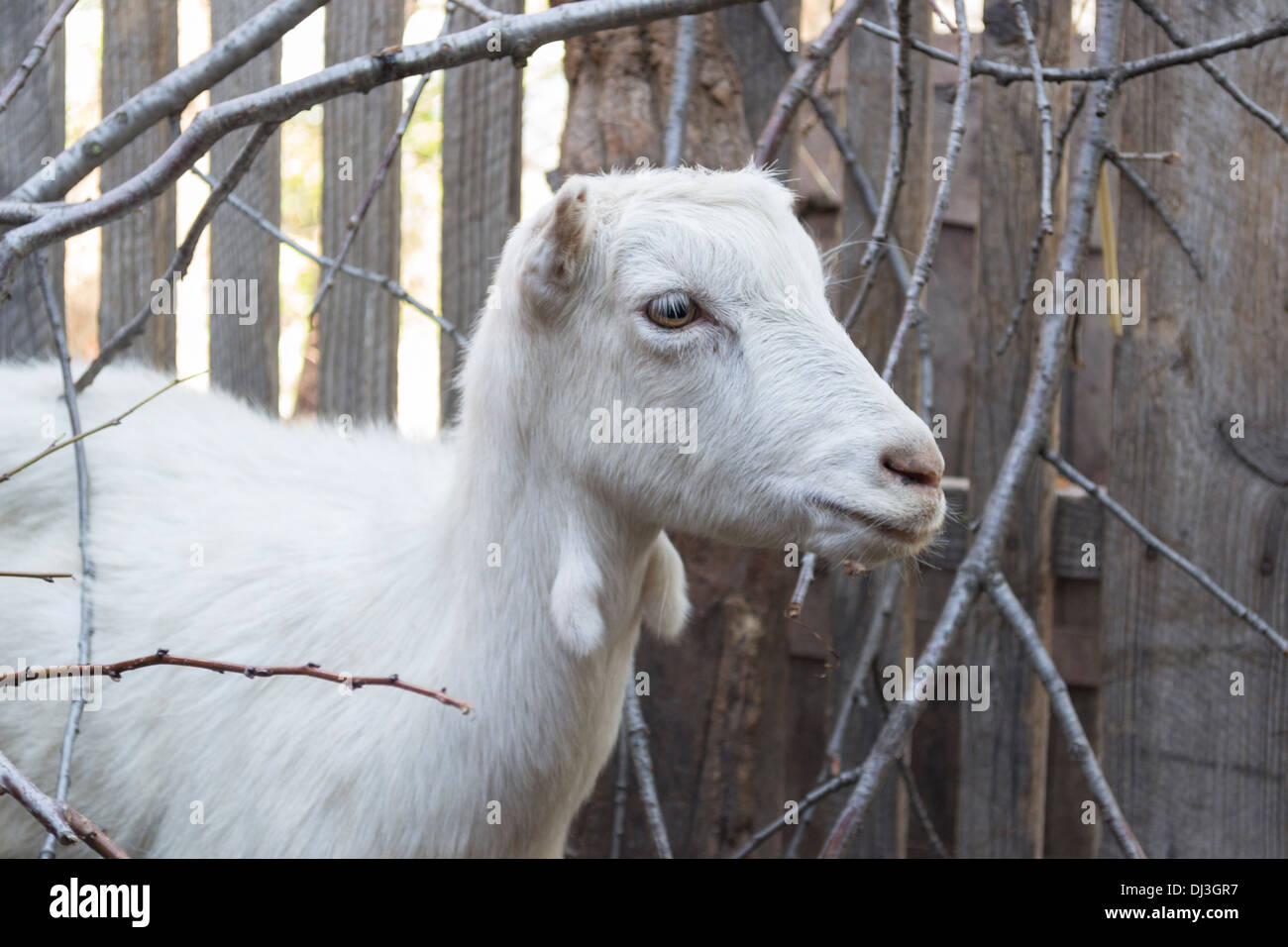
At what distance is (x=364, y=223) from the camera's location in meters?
3.42

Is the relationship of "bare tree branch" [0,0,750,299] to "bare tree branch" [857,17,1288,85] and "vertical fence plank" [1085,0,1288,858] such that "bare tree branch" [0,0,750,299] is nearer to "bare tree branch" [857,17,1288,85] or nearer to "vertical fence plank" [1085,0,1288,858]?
"bare tree branch" [857,17,1288,85]

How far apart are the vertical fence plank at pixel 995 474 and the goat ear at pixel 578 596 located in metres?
1.44

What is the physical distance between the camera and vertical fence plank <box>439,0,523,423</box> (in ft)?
10.9

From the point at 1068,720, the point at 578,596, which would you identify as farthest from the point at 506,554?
the point at 1068,720

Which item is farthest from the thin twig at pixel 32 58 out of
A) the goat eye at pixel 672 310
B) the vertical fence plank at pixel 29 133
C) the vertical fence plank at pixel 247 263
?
the vertical fence plank at pixel 29 133

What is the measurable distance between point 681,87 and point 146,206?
166 cm

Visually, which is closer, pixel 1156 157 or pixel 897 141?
pixel 897 141

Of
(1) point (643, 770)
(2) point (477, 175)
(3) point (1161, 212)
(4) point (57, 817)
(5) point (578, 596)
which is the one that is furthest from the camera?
(2) point (477, 175)

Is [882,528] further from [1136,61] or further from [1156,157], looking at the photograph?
[1156,157]

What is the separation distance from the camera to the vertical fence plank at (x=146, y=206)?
11.6 ft

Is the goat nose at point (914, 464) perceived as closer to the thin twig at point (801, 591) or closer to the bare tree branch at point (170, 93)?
the thin twig at point (801, 591)

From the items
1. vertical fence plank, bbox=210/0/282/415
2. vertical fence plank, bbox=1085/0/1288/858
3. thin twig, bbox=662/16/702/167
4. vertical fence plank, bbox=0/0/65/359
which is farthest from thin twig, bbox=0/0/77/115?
vertical fence plank, bbox=1085/0/1288/858

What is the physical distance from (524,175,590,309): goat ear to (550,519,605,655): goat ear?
42cm

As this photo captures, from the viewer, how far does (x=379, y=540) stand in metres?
2.57
